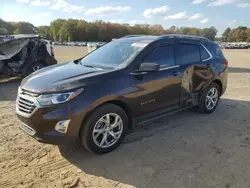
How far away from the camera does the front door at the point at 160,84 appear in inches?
160

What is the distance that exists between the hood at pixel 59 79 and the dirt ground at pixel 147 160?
110cm

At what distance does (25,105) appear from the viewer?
3.43 metres

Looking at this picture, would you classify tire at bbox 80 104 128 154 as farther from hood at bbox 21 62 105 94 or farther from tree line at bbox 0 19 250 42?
tree line at bbox 0 19 250 42

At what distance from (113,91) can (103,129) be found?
23.7 inches

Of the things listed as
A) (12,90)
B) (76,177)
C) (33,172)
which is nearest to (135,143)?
(76,177)

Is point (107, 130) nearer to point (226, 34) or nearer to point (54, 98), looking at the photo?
point (54, 98)

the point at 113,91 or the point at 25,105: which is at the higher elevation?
the point at 113,91

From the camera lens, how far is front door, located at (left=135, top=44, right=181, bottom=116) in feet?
13.3

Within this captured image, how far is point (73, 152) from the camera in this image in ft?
12.6

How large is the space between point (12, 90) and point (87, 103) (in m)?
5.80

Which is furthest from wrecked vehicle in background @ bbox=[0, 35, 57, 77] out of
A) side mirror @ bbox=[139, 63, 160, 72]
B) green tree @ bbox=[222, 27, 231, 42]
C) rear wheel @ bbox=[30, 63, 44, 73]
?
green tree @ bbox=[222, 27, 231, 42]

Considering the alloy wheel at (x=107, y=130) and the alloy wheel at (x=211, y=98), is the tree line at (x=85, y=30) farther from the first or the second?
the alloy wheel at (x=107, y=130)

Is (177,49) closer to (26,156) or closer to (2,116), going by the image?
(26,156)

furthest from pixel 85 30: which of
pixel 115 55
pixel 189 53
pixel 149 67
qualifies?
pixel 149 67
